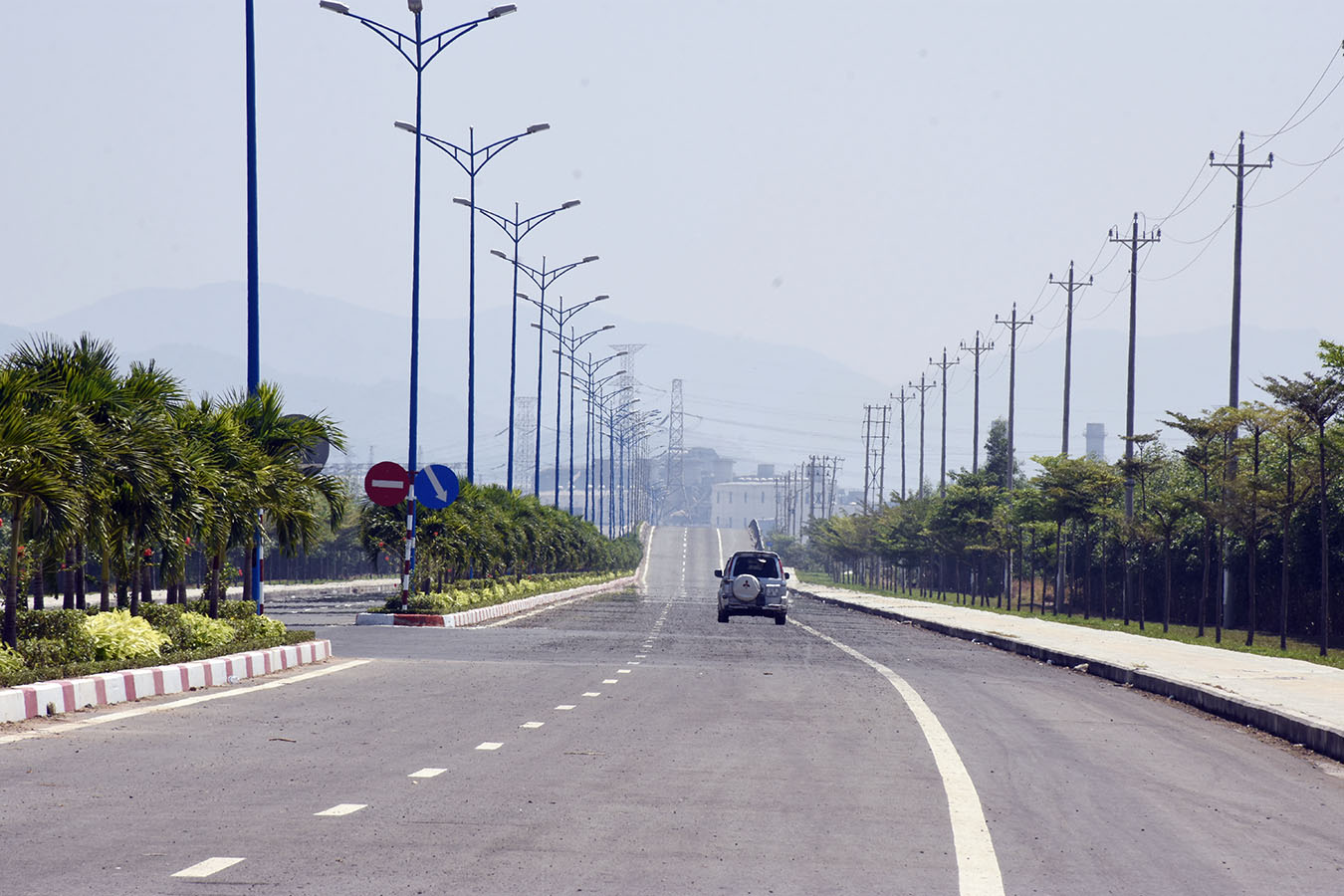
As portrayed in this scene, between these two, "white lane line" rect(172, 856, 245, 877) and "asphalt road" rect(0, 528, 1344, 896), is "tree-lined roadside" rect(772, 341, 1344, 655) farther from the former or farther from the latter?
"white lane line" rect(172, 856, 245, 877)

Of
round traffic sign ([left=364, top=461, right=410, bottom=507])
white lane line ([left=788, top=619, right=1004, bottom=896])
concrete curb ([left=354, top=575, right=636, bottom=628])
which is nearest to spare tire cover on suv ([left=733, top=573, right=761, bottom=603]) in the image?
concrete curb ([left=354, top=575, right=636, bottom=628])

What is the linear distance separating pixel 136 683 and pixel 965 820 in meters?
10.6

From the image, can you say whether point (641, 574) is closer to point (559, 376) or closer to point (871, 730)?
point (559, 376)

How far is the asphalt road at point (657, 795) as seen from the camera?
26.3ft

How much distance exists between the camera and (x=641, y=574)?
163m

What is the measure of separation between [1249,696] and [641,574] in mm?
143501

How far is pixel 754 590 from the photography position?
46.6 metres

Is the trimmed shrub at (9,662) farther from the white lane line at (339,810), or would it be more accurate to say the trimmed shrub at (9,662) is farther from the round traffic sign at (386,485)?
the round traffic sign at (386,485)

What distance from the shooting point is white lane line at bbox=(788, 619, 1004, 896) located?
8039 millimetres

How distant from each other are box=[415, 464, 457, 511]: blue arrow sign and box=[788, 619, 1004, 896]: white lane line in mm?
20997

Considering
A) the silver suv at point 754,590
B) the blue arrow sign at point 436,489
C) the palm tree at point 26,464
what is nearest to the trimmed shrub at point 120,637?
the palm tree at point 26,464

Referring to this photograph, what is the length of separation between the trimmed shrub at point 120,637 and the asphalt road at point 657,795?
1.45 meters

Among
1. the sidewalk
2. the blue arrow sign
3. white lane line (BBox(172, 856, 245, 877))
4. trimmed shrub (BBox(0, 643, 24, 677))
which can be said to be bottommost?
the sidewalk

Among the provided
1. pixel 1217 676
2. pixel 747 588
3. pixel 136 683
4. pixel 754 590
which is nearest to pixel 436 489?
pixel 747 588
